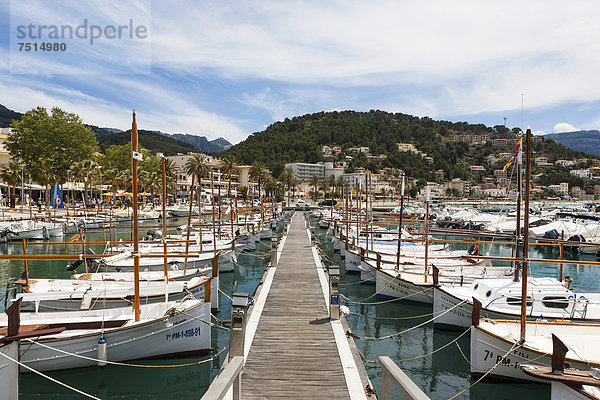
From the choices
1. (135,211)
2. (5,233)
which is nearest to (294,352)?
(135,211)

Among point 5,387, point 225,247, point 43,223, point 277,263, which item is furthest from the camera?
point 43,223

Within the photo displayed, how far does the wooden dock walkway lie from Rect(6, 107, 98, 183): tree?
65.7m

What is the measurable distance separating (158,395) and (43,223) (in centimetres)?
4932

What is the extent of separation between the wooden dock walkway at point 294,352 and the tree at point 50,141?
65652 millimetres

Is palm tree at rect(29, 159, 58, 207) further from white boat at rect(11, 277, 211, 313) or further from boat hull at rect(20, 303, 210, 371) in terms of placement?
boat hull at rect(20, 303, 210, 371)

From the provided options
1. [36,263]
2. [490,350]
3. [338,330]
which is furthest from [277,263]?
[36,263]

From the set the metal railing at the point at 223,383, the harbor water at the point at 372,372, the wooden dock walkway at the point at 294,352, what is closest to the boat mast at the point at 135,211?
the harbor water at the point at 372,372

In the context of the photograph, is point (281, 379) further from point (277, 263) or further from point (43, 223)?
point (43, 223)

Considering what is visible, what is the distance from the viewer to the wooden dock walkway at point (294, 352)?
9.02 meters

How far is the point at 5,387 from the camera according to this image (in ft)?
31.1

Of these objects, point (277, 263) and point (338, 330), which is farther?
point (277, 263)

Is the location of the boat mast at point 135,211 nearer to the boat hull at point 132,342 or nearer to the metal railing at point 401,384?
the boat hull at point 132,342

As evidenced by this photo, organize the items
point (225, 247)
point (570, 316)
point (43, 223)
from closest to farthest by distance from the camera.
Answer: point (570, 316) < point (225, 247) < point (43, 223)

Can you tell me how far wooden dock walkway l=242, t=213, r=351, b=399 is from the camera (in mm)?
9023
